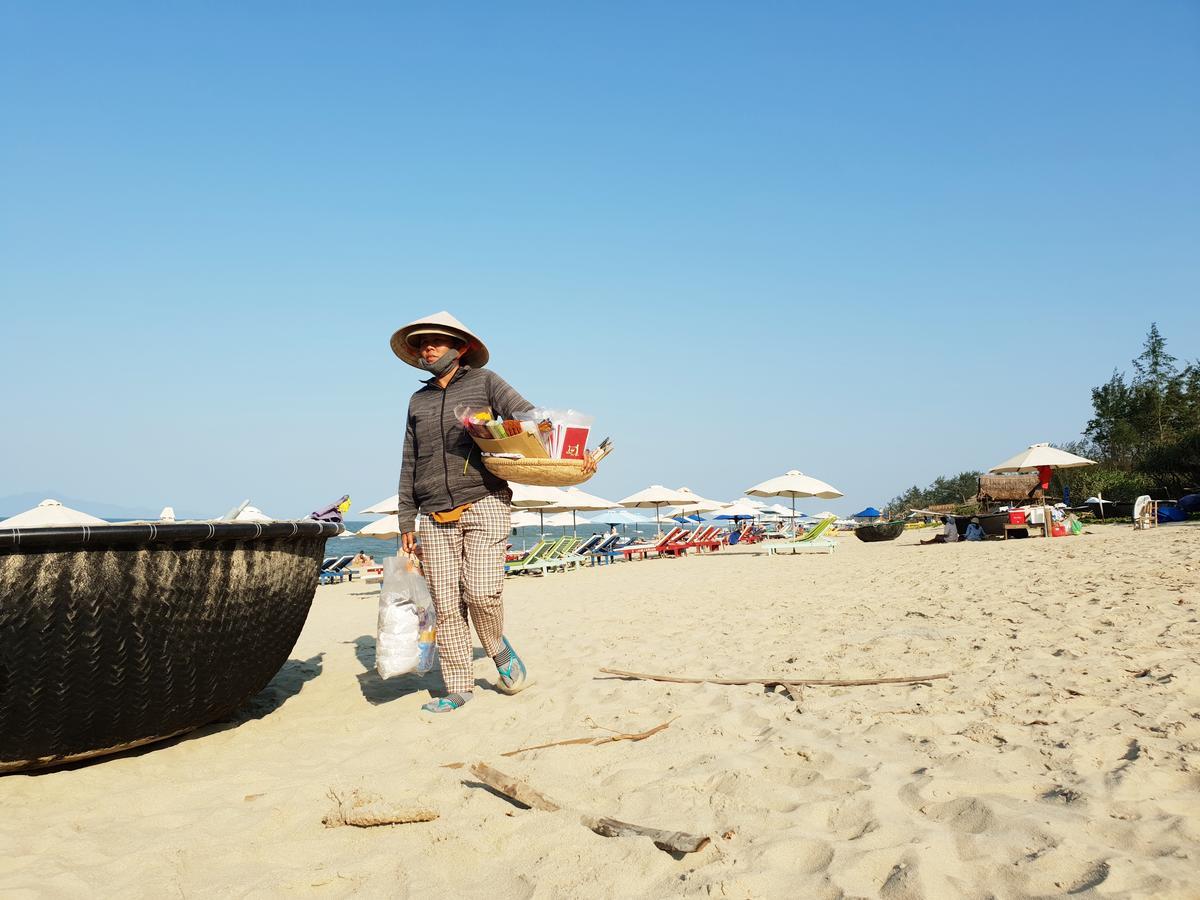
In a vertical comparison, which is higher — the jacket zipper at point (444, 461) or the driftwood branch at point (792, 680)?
the jacket zipper at point (444, 461)

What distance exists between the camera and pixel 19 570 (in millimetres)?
2492

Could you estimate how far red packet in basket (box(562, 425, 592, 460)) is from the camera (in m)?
3.67

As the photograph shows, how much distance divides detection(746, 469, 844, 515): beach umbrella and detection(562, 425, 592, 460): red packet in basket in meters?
19.9

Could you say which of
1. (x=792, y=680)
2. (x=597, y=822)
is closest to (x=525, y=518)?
(x=792, y=680)

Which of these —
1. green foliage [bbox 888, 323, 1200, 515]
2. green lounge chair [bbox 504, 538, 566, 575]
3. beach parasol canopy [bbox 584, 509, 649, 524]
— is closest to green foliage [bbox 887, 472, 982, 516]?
green foliage [bbox 888, 323, 1200, 515]

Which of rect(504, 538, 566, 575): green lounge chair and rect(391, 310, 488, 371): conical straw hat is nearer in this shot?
rect(391, 310, 488, 371): conical straw hat

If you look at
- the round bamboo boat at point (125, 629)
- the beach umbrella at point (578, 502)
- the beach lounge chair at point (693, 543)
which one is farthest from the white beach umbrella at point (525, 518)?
the round bamboo boat at point (125, 629)

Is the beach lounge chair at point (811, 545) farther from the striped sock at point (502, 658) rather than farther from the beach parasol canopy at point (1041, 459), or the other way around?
the striped sock at point (502, 658)

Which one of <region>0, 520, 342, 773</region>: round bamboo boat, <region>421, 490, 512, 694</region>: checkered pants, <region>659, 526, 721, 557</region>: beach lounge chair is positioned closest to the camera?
<region>0, 520, 342, 773</region>: round bamboo boat

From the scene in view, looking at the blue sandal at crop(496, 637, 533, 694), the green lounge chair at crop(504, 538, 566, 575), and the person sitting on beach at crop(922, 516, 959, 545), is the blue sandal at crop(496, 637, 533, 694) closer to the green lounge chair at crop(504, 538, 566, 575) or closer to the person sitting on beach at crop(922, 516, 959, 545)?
the green lounge chair at crop(504, 538, 566, 575)

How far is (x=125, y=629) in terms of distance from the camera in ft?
8.95

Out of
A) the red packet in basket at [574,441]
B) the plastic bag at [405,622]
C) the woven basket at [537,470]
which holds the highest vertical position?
the red packet in basket at [574,441]

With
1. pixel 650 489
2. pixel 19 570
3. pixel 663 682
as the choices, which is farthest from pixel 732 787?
pixel 650 489

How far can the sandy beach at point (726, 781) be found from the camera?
69.9 inches
